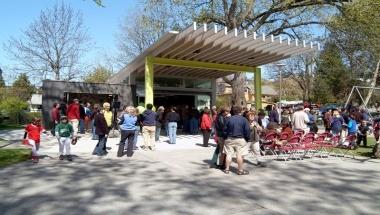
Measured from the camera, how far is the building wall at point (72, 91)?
21828mm

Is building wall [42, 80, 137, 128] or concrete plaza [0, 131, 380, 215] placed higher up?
building wall [42, 80, 137, 128]

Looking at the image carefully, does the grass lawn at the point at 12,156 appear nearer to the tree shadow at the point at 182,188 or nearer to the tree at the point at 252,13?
the tree shadow at the point at 182,188

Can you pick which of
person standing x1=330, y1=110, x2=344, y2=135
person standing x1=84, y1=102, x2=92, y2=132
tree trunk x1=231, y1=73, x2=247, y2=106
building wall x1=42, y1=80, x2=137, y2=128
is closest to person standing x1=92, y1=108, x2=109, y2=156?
person standing x1=84, y1=102, x2=92, y2=132

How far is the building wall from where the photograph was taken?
21.8 meters

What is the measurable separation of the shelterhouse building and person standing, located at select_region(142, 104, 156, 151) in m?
3.50

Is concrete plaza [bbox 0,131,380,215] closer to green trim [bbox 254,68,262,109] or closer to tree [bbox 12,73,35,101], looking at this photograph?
green trim [bbox 254,68,262,109]

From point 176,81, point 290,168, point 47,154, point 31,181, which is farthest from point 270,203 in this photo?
point 176,81

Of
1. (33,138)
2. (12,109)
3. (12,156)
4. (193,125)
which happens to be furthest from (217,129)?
(12,109)

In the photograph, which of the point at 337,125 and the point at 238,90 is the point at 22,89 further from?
the point at 337,125

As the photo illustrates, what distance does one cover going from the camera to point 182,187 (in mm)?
8047

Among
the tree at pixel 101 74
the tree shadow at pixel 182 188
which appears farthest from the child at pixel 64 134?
the tree at pixel 101 74

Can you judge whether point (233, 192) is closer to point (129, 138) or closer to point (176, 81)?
point (129, 138)

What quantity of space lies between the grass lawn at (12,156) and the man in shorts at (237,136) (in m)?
5.56

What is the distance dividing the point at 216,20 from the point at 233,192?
2022 centimetres
